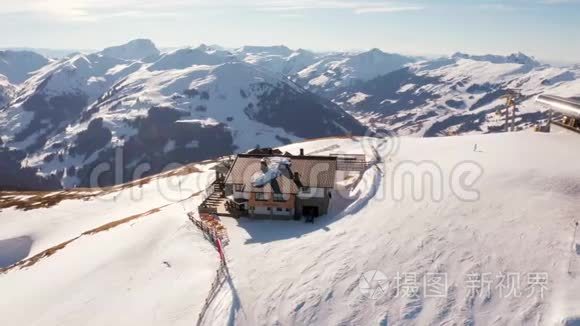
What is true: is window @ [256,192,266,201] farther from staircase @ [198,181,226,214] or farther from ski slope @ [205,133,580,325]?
staircase @ [198,181,226,214]

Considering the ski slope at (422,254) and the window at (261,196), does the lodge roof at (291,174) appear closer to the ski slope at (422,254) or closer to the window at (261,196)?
the window at (261,196)

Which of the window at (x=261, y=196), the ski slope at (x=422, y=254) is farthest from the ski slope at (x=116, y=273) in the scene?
the window at (x=261, y=196)

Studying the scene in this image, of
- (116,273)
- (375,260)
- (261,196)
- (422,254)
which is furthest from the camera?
(261,196)

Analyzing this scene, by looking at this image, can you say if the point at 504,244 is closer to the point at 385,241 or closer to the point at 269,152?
the point at 385,241

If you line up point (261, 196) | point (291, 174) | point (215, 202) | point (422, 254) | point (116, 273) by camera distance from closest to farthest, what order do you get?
point (422, 254)
point (116, 273)
point (261, 196)
point (291, 174)
point (215, 202)

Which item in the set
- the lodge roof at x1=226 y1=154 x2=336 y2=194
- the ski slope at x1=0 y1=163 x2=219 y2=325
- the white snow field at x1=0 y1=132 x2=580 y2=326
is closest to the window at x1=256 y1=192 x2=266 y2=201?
the lodge roof at x1=226 y1=154 x2=336 y2=194

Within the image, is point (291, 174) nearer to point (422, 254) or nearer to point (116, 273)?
point (422, 254)

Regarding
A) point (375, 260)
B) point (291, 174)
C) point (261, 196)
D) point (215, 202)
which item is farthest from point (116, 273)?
point (375, 260)
